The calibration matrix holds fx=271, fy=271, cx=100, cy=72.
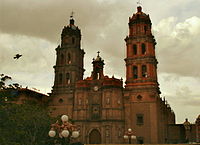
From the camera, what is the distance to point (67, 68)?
56.5 meters

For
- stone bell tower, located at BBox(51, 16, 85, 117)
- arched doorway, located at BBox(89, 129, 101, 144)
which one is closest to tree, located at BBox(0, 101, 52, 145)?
arched doorway, located at BBox(89, 129, 101, 144)

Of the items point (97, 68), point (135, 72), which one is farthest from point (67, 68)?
point (135, 72)

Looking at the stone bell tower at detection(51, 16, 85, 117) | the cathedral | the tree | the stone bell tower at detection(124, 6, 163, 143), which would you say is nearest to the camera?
the tree

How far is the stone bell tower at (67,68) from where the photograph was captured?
54.2m

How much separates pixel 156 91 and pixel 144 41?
33.9 feet

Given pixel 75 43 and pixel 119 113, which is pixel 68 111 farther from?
pixel 75 43

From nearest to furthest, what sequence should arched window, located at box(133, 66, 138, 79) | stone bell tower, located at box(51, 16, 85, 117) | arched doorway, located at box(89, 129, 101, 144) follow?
arched doorway, located at box(89, 129, 101, 144)
arched window, located at box(133, 66, 138, 79)
stone bell tower, located at box(51, 16, 85, 117)

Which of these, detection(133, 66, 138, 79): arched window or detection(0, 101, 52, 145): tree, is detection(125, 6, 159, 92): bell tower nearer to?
detection(133, 66, 138, 79): arched window

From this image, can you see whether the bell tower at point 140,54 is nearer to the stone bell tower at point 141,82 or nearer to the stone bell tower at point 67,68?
the stone bell tower at point 141,82

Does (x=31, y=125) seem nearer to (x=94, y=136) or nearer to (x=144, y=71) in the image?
(x=94, y=136)

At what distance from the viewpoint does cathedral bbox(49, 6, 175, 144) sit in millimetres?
47969

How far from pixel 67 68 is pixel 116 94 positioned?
41.9 feet

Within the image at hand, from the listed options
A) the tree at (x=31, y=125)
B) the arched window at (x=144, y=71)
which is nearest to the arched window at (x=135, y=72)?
the arched window at (x=144, y=71)

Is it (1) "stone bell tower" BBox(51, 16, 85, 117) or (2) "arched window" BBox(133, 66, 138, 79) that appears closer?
(2) "arched window" BBox(133, 66, 138, 79)
